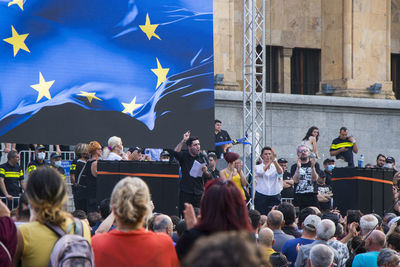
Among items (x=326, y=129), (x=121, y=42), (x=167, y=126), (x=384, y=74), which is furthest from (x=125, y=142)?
(x=384, y=74)

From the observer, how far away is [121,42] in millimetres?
16516

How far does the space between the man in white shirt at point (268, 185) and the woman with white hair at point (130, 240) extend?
10.4 metres

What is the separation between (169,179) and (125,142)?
359cm

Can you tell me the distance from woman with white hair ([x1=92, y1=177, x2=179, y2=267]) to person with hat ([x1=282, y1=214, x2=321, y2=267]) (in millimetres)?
3652

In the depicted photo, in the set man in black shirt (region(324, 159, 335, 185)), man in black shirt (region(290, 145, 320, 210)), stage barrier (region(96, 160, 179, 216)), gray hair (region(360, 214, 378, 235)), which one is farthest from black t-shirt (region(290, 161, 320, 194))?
gray hair (region(360, 214, 378, 235))

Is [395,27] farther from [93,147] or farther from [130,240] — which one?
[130,240]

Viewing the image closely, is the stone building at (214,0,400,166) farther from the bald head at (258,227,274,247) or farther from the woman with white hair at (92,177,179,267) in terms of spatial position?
the woman with white hair at (92,177,179,267)

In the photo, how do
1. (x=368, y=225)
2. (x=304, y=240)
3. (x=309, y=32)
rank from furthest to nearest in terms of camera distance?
(x=309, y=32) → (x=368, y=225) → (x=304, y=240)

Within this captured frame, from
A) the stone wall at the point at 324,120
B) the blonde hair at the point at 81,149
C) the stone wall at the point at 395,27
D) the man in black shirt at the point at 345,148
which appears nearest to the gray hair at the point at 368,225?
the blonde hair at the point at 81,149

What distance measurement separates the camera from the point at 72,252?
455cm

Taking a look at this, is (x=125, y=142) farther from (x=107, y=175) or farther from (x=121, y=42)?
(x=107, y=175)

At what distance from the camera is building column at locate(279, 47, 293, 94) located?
29.4m

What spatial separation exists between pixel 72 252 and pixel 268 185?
10.7m

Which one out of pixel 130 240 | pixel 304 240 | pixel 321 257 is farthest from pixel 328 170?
pixel 130 240
